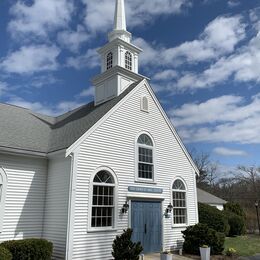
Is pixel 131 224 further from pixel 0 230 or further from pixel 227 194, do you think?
pixel 227 194

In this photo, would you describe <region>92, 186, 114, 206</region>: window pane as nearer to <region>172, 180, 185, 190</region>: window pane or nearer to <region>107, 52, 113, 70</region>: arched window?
<region>172, 180, 185, 190</region>: window pane

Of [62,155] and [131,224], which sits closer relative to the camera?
[62,155]

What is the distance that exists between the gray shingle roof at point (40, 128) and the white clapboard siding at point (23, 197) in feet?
2.43

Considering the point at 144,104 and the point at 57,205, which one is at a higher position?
the point at 144,104

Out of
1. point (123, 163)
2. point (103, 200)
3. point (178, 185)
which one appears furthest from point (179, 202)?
point (103, 200)

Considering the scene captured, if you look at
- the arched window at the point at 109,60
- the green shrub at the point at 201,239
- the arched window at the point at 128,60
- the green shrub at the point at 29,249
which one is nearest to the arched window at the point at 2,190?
the green shrub at the point at 29,249

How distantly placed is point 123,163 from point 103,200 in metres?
2.19

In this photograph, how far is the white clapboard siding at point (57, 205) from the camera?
42.8ft

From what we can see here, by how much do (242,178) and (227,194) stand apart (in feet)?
21.8

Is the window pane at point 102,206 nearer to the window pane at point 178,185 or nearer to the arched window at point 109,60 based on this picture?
the window pane at point 178,185

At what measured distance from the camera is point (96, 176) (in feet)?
47.5

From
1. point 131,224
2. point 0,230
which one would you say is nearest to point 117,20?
point 131,224

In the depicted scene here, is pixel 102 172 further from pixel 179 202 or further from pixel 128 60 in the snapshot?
pixel 128 60

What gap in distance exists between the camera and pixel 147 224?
1609 cm
